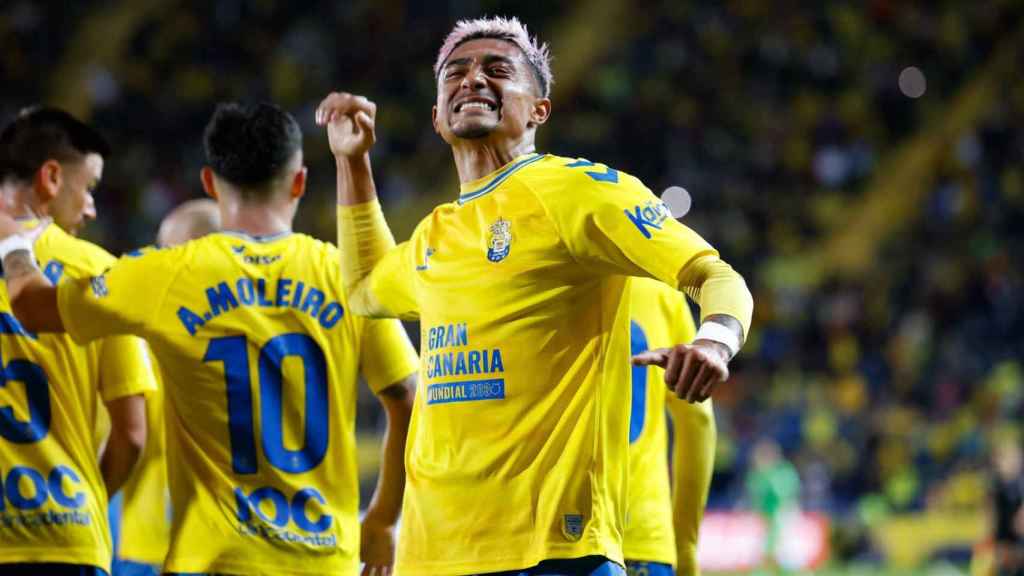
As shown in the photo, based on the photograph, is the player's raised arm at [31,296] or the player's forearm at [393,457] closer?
the player's raised arm at [31,296]

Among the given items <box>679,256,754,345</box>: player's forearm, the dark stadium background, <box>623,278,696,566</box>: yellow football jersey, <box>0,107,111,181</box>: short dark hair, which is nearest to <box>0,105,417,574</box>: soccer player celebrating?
<box>0,107,111,181</box>: short dark hair

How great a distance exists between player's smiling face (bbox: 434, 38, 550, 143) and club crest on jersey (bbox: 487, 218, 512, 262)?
1.13 ft

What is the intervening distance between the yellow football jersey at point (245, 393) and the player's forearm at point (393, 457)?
0.13 m

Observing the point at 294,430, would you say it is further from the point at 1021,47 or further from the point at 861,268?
the point at 1021,47

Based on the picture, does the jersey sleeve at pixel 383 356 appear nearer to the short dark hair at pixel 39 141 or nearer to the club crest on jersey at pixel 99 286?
the club crest on jersey at pixel 99 286

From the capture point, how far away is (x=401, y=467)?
4.96m

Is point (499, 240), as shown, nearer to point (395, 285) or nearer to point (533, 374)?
point (533, 374)

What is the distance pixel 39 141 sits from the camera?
5488 millimetres

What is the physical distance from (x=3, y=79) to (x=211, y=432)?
2049 cm

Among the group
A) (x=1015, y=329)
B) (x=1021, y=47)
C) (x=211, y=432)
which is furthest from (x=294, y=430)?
(x=1021, y=47)

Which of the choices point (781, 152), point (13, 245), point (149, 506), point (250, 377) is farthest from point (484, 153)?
point (781, 152)

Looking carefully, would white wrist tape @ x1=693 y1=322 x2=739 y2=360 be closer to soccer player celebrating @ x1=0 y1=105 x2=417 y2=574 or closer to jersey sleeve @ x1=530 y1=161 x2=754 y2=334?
jersey sleeve @ x1=530 y1=161 x2=754 y2=334

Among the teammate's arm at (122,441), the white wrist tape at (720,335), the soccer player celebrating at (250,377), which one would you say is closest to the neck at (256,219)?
the soccer player celebrating at (250,377)

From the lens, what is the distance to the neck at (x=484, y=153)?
4414 millimetres
